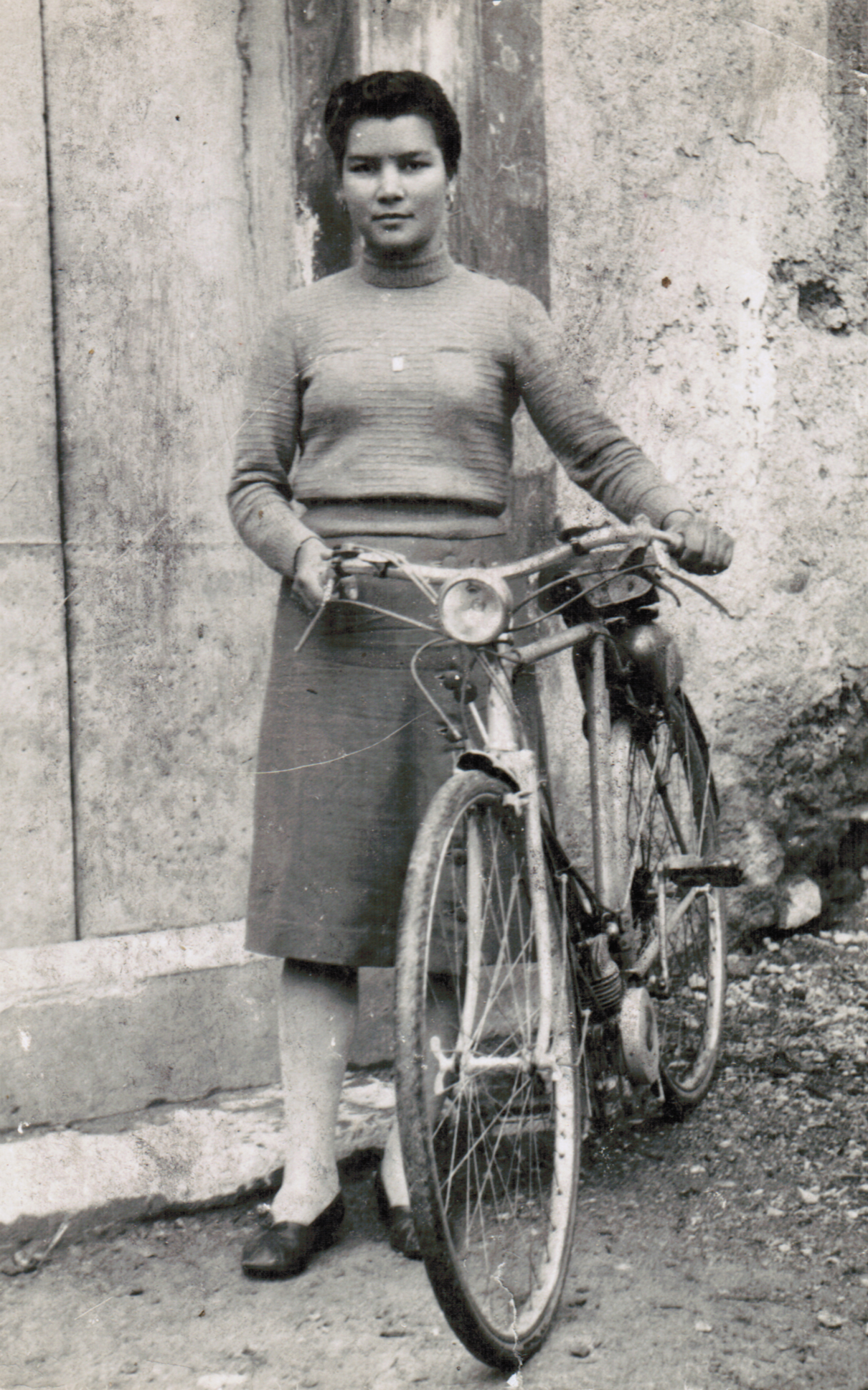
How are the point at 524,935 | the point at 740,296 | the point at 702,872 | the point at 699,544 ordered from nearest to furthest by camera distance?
the point at 524,935 → the point at 699,544 → the point at 702,872 → the point at 740,296

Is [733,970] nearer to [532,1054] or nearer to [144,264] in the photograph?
[532,1054]

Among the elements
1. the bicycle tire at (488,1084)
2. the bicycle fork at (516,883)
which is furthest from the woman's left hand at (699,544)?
the bicycle tire at (488,1084)

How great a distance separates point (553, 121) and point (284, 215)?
804 millimetres

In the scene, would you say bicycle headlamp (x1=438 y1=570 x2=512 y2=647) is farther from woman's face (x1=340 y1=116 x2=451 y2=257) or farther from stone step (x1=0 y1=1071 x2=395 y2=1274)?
stone step (x1=0 y1=1071 x2=395 y2=1274)

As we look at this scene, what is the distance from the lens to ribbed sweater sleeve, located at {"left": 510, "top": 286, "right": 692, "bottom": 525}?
2506 mm

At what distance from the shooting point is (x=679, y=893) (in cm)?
279

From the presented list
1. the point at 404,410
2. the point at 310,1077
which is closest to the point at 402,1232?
the point at 310,1077

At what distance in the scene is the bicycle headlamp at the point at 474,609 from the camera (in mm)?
1941

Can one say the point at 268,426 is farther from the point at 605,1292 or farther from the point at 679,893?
the point at 605,1292

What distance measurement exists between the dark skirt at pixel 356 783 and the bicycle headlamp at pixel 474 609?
446mm

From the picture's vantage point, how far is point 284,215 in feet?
9.88

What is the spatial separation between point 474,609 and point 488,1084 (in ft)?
2.65

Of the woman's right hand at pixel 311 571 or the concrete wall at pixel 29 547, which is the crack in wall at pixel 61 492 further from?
the woman's right hand at pixel 311 571

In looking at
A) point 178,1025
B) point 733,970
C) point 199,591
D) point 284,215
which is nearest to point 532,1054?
point 178,1025
